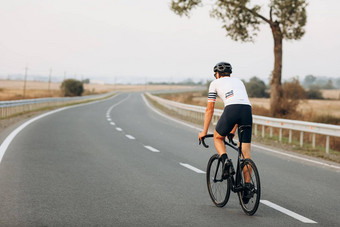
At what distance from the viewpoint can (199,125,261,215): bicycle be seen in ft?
18.4

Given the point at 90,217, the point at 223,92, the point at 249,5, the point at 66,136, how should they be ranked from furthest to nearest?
the point at 249,5
the point at 66,136
the point at 223,92
the point at 90,217

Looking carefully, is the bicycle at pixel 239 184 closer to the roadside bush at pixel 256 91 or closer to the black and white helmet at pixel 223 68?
the black and white helmet at pixel 223 68

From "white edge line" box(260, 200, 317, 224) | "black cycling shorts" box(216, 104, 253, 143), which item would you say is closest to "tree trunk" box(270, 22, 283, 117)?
"white edge line" box(260, 200, 317, 224)

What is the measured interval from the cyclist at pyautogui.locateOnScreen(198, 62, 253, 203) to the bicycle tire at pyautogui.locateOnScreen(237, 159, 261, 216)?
70 millimetres

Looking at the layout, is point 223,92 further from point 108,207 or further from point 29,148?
point 29,148

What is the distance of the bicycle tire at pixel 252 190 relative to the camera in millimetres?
5508

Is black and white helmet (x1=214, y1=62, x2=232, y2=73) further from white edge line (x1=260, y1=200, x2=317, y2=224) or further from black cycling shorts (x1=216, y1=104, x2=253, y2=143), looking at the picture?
white edge line (x1=260, y1=200, x2=317, y2=224)

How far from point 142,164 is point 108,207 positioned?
385cm

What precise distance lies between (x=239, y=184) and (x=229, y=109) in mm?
896

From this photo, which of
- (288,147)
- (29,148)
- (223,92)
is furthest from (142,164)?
(288,147)

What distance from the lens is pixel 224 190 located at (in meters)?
6.17

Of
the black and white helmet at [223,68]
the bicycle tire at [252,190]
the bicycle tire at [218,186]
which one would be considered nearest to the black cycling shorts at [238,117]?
the bicycle tire at [252,190]

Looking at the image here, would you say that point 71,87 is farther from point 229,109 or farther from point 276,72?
point 229,109

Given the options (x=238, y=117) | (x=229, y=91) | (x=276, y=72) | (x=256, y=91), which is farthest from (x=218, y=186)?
(x=256, y=91)
